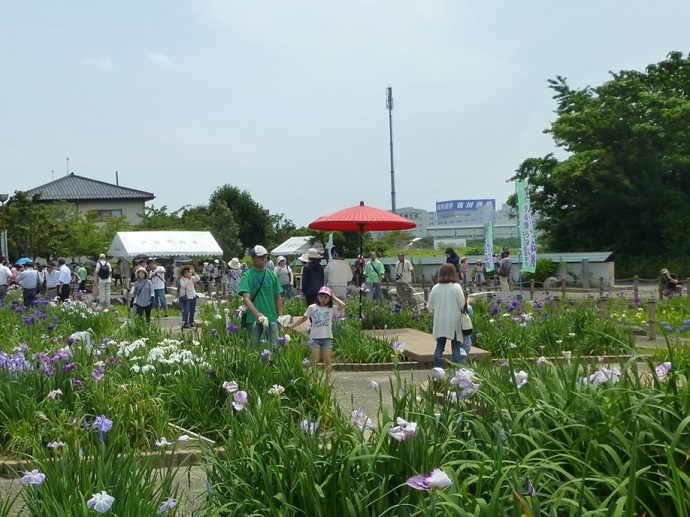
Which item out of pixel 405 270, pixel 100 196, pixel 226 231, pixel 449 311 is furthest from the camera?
pixel 100 196

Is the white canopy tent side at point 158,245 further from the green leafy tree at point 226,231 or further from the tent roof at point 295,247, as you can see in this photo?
the green leafy tree at point 226,231

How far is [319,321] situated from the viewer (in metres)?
8.02

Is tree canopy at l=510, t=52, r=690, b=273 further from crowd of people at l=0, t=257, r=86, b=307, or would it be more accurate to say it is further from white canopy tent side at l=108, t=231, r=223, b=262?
crowd of people at l=0, t=257, r=86, b=307

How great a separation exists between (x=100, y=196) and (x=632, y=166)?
152 feet

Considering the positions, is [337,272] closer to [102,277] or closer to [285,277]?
[285,277]

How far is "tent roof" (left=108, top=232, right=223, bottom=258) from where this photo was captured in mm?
29344

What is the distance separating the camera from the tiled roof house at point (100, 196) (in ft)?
219

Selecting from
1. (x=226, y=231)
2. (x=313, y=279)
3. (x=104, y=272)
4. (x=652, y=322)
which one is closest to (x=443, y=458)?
(x=313, y=279)

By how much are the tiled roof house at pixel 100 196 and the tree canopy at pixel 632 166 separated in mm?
40112

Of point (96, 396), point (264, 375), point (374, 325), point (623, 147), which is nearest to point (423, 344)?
point (374, 325)

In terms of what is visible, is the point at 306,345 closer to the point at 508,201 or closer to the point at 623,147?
the point at 623,147

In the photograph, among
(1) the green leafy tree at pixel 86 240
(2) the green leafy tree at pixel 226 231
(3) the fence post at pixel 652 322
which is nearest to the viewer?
(3) the fence post at pixel 652 322

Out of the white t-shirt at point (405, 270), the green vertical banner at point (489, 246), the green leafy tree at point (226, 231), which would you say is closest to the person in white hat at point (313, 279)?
the white t-shirt at point (405, 270)

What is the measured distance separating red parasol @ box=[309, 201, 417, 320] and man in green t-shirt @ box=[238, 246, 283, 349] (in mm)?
5910
